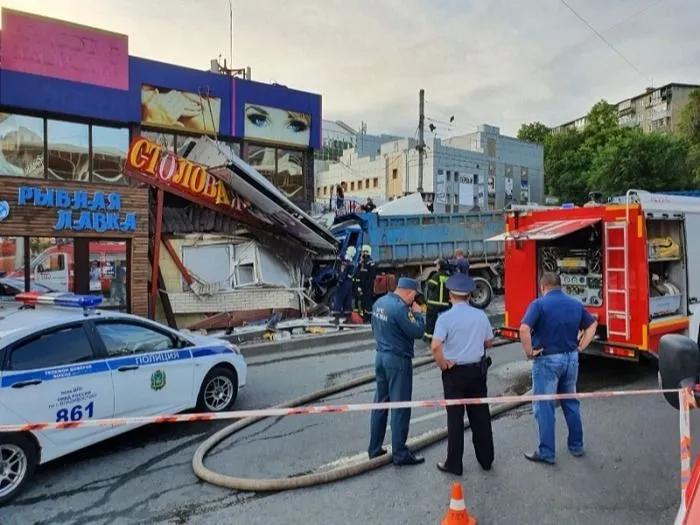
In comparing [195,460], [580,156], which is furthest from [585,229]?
[580,156]

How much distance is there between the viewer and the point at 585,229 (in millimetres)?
8008

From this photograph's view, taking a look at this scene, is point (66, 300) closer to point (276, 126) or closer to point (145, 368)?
point (145, 368)

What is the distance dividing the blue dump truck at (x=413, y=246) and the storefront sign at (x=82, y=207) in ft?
17.0

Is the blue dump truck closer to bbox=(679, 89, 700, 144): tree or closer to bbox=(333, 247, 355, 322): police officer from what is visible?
bbox=(333, 247, 355, 322): police officer

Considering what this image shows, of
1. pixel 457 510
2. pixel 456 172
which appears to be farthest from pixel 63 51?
pixel 456 172

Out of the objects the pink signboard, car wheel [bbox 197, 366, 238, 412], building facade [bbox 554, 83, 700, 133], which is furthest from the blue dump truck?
building facade [bbox 554, 83, 700, 133]

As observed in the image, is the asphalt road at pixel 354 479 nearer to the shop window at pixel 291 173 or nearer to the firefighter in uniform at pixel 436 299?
the firefighter in uniform at pixel 436 299

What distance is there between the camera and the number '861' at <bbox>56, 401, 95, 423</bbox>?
15.6ft

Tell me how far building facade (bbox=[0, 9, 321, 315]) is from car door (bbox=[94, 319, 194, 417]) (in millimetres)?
7001

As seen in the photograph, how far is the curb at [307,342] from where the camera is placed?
1048cm

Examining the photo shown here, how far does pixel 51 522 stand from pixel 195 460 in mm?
1221

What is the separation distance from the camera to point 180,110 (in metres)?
15.0

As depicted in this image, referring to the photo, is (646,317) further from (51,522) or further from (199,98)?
(199,98)

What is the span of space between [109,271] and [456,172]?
1772 inches
